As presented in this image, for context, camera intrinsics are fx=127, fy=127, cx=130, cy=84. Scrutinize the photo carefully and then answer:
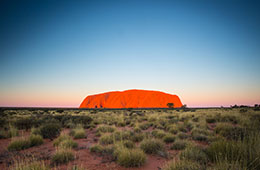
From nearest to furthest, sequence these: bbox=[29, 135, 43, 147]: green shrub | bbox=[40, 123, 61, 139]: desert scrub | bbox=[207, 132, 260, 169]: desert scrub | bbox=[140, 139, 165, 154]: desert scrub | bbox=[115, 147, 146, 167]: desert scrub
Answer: bbox=[207, 132, 260, 169]: desert scrub, bbox=[115, 147, 146, 167]: desert scrub, bbox=[140, 139, 165, 154]: desert scrub, bbox=[29, 135, 43, 147]: green shrub, bbox=[40, 123, 61, 139]: desert scrub

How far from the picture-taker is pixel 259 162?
2.58 m

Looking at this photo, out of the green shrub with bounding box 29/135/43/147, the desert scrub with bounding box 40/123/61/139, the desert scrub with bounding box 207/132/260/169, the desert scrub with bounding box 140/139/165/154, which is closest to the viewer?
the desert scrub with bounding box 207/132/260/169

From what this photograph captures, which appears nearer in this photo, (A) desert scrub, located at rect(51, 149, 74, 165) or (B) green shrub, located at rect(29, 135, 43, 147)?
(A) desert scrub, located at rect(51, 149, 74, 165)

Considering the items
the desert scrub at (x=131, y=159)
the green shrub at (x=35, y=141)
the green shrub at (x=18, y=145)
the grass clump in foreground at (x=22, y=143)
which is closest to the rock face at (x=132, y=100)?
the green shrub at (x=35, y=141)

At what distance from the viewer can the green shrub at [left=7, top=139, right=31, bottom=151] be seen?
16.7ft

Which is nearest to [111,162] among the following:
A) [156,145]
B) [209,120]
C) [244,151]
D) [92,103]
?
[156,145]

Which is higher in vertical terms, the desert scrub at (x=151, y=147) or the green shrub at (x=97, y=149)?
the desert scrub at (x=151, y=147)

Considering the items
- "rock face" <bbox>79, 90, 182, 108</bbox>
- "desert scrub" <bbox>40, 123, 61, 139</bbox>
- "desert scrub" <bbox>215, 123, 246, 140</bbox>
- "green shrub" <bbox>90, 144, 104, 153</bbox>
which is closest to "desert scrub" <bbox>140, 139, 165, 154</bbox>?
"green shrub" <bbox>90, 144, 104, 153</bbox>

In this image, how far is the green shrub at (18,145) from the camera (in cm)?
510

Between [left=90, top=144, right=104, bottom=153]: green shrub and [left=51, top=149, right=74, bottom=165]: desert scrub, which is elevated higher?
[left=51, top=149, right=74, bottom=165]: desert scrub

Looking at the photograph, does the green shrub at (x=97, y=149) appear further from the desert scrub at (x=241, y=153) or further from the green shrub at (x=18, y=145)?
the desert scrub at (x=241, y=153)

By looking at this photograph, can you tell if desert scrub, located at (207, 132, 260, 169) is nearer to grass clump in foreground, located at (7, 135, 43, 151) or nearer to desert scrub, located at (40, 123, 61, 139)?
grass clump in foreground, located at (7, 135, 43, 151)

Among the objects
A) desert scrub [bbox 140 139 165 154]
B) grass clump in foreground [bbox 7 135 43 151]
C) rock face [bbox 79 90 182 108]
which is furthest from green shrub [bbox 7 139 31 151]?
rock face [bbox 79 90 182 108]

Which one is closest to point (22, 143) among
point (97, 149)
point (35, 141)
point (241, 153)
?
point (35, 141)
